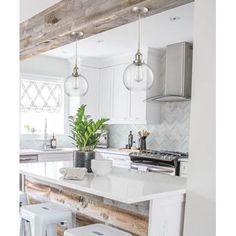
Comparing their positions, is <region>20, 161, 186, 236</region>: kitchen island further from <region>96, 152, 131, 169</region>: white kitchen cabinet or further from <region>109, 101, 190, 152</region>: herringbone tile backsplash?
<region>109, 101, 190, 152</region>: herringbone tile backsplash

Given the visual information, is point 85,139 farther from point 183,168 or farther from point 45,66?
point 45,66

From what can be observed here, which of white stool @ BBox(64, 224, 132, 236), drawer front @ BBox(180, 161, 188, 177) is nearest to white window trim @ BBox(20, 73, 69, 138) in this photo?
drawer front @ BBox(180, 161, 188, 177)

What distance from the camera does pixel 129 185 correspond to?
219 centimetres

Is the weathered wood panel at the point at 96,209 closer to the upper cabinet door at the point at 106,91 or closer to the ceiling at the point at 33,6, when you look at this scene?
the ceiling at the point at 33,6

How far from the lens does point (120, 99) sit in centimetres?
557

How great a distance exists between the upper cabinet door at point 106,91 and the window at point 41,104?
30.9 inches

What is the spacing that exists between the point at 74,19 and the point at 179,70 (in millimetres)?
1956

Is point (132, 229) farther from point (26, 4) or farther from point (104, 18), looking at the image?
point (26, 4)

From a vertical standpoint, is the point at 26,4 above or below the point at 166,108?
above

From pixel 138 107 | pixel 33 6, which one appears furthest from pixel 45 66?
pixel 33 6

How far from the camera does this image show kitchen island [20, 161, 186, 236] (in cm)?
199
